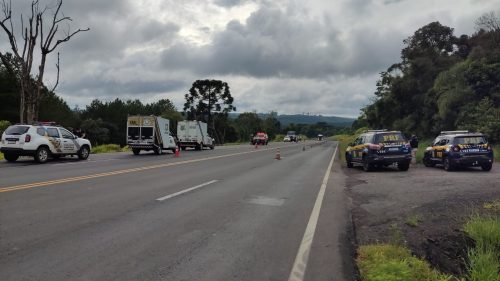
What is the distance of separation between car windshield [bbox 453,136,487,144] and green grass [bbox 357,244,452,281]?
1449cm

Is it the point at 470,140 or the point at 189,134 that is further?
the point at 189,134

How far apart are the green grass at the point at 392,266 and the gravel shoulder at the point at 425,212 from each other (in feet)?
1.25

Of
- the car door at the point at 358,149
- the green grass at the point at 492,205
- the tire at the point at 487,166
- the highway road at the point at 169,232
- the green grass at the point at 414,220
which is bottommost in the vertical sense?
the highway road at the point at 169,232

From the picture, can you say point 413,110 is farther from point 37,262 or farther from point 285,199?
point 37,262

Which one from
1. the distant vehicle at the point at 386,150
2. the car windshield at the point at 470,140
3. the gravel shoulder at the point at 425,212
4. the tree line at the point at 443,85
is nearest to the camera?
the gravel shoulder at the point at 425,212

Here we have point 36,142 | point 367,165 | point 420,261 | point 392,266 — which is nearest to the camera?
point 392,266

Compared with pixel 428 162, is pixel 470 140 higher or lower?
higher

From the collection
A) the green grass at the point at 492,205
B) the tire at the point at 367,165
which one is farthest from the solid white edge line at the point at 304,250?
the tire at the point at 367,165

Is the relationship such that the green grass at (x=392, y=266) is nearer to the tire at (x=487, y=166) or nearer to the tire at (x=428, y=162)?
the tire at (x=487, y=166)

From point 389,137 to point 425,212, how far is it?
1147 cm

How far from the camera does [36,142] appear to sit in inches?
822

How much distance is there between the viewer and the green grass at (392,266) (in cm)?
517

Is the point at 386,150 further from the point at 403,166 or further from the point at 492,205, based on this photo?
the point at 492,205

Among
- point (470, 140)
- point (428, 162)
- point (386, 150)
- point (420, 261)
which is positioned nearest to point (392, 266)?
point (420, 261)
